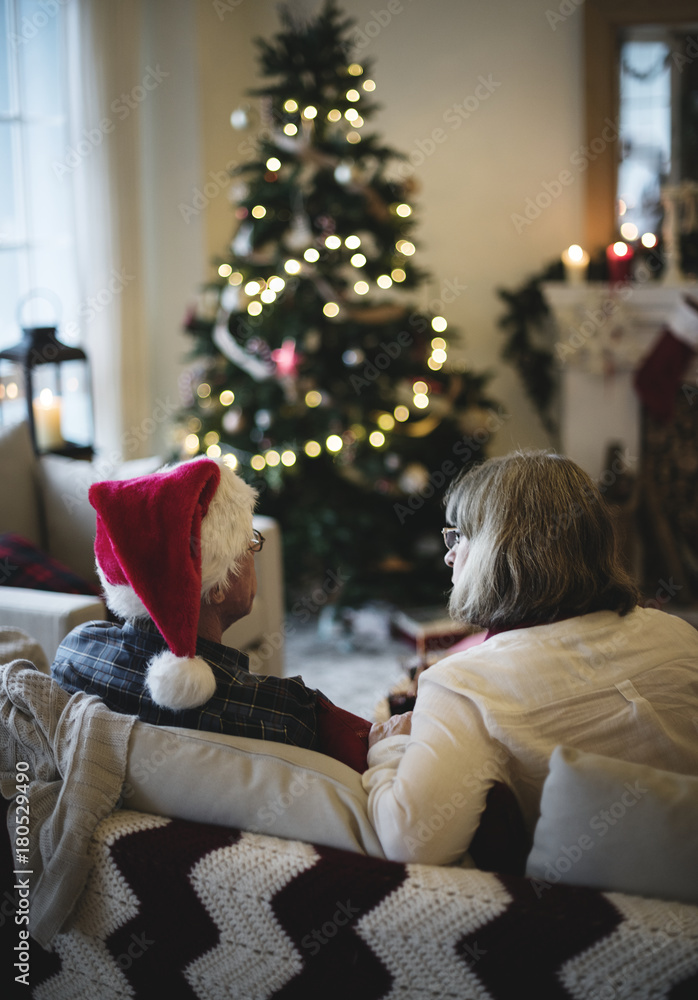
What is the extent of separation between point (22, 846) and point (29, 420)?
2041mm

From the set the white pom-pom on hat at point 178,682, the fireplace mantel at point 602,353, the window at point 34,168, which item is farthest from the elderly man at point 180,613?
the fireplace mantel at point 602,353

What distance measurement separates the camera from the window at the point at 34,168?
3.34m

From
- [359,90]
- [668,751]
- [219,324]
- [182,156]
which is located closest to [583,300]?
[359,90]

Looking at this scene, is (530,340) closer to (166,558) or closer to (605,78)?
(605,78)

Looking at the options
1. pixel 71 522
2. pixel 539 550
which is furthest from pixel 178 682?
pixel 71 522

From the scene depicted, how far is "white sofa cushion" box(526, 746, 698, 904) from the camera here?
3.10 feet

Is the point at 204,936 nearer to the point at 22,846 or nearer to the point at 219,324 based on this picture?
the point at 22,846

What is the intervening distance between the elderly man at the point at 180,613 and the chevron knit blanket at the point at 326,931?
0.17 meters

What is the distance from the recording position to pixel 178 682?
45.2 inches

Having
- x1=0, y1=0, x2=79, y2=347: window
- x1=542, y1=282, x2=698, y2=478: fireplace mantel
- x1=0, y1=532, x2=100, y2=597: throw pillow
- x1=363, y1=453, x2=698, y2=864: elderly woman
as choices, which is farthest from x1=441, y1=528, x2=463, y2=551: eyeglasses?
x1=542, y1=282, x2=698, y2=478: fireplace mantel

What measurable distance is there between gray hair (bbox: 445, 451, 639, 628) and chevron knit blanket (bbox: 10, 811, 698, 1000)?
1.16 feet

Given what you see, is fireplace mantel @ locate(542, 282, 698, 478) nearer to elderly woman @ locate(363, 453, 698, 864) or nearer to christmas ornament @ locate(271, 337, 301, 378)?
christmas ornament @ locate(271, 337, 301, 378)

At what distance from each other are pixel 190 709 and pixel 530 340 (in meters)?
3.38

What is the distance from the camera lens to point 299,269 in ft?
10.8
